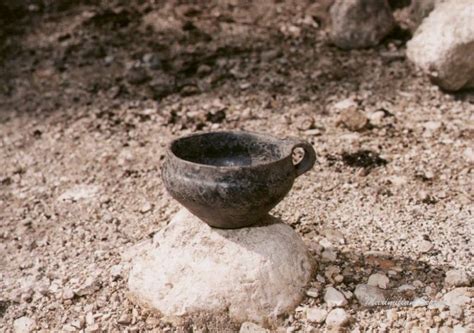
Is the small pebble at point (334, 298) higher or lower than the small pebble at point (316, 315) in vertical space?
higher

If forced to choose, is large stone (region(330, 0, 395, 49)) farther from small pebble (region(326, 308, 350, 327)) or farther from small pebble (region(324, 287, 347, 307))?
small pebble (region(326, 308, 350, 327))

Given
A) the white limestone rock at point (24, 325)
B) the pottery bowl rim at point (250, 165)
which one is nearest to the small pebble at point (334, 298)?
the pottery bowl rim at point (250, 165)

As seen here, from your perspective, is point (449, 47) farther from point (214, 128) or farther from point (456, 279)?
point (456, 279)

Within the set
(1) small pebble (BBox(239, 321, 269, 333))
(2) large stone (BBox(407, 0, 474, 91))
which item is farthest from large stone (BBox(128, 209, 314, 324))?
(2) large stone (BBox(407, 0, 474, 91))

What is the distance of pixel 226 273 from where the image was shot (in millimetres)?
2799

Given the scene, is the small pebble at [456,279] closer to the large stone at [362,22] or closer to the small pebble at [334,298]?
the small pebble at [334,298]

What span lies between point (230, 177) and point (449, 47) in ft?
8.17

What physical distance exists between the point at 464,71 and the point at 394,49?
0.80 metres

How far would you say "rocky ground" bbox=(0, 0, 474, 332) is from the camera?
297 centimetres

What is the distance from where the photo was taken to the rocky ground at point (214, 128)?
2.97 metres

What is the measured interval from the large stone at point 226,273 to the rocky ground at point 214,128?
3.0 inches

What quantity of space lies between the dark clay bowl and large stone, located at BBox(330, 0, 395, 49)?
2580 millimetres

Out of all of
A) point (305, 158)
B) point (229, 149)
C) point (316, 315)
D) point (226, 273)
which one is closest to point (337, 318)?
point (316, 315)

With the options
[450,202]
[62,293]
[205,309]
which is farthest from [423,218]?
[62,293]
